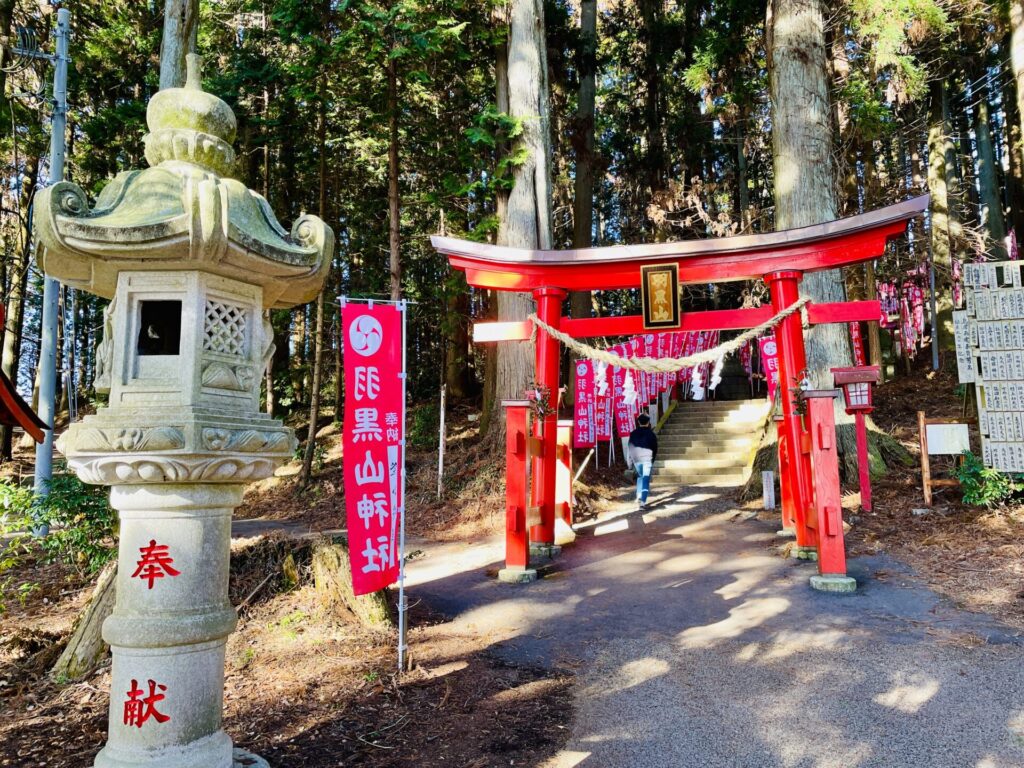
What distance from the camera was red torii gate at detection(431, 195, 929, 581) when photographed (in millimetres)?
7031

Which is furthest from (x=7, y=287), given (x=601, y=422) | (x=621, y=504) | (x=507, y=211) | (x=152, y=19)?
(x=621, y=504)

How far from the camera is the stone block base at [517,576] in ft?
23.1

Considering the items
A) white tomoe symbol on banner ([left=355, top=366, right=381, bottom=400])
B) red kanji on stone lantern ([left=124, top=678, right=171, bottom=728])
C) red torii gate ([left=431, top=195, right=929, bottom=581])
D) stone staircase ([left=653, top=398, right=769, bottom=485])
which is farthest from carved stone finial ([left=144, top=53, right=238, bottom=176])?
stone staircase ([left=653, top=398, right=769, bottom=485])

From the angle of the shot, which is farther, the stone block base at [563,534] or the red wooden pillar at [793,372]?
the stone block base at [563,534]

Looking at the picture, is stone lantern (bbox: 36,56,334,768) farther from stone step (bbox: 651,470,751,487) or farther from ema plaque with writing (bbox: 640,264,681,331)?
stone step (bbox: 651,470,751,487)

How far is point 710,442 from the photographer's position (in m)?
16.4

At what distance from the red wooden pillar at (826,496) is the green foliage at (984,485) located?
10.1 ft

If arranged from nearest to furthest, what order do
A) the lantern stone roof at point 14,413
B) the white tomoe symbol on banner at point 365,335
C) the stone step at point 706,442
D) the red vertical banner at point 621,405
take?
1. the white tomoe symbol on banner at point 365,335
2. the lantern stone roof at point 14,413
3. the red vertical banner at point 621,405
4. the stone step at point 706,442

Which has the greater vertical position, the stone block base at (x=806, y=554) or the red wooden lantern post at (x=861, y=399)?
the red wooden lantern post at (x=861, y=399)

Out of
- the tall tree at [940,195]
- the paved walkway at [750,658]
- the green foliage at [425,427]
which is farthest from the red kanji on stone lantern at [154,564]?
the tall tree at [940,195]

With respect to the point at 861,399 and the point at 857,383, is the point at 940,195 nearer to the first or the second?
the point at 861,399

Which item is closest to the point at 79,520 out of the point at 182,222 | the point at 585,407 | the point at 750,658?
the point at 182,222

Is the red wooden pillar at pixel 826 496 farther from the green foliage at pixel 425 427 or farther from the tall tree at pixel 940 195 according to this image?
the tall tree at pixel 940 195

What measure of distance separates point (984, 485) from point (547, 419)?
5573 mm
